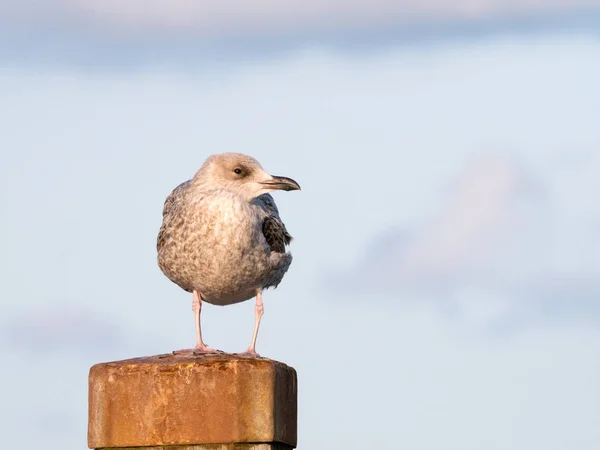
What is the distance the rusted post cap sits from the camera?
7512 mm

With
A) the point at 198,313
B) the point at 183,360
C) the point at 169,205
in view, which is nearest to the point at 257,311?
the point at 198,313

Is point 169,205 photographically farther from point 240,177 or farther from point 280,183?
point 280,183

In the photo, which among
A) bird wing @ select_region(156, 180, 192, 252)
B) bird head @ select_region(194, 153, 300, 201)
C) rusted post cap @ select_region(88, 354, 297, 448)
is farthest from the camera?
bird wing @ select_region(156, 180, 192, 252)

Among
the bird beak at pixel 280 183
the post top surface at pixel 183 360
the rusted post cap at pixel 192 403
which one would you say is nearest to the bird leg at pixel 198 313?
the bird beak at pixel 280 183

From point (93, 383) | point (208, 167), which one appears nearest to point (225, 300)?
point (208, 167)

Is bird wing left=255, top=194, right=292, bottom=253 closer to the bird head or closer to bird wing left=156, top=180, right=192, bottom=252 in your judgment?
the bird head

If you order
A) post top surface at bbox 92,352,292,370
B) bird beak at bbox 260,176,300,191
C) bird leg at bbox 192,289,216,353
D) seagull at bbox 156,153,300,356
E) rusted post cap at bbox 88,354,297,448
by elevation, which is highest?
bird beak at bbox 260,176,300,191

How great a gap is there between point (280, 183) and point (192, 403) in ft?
13.0

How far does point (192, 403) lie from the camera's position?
24.8 ft

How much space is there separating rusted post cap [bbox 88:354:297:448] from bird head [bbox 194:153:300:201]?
3.43m

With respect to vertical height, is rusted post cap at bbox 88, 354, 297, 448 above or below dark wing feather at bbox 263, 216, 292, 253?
below

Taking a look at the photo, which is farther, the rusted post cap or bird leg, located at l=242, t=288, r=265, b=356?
bird leg, located at l=242, t=288, r=265, b=356

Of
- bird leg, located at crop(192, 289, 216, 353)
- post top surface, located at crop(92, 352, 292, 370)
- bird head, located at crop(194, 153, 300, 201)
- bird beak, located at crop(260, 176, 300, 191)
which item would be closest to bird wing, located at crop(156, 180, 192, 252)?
bird head, located at crop(194, 153, 300, 201)

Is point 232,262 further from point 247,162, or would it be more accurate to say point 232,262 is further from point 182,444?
point 182,444
